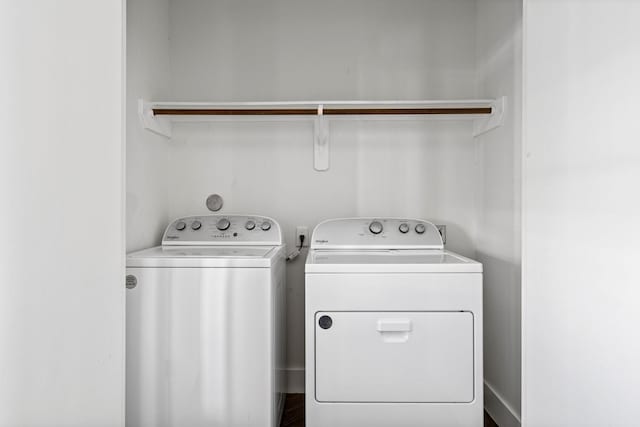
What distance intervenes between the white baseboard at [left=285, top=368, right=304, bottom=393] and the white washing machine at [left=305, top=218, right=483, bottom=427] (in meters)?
0.75

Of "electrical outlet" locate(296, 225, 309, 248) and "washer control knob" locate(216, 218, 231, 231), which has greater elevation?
"washer control knob" locate(216, 218, 231, 231)

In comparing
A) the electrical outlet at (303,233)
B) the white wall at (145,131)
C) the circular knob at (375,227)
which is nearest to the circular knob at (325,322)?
the circular knob at (375,227)

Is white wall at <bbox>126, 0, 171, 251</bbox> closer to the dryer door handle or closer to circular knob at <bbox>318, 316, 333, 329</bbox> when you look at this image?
circular knob at <bbox>318, 316, 333, 329</bbox>

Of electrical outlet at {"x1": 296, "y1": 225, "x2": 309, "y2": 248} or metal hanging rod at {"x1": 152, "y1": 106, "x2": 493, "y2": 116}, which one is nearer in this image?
metal hanging rod at {"x1": 152, "y1": 106, "x2": 493, "y2": 116}

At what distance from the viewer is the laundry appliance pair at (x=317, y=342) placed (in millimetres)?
1532

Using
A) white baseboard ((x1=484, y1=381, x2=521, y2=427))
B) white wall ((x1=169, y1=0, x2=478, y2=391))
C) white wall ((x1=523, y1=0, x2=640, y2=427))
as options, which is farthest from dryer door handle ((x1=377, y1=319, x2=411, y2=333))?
white wall ((x1=169, y1=0, x2=478, y2=391))

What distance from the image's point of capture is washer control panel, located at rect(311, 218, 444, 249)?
6.95ft

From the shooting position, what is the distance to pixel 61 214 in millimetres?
978

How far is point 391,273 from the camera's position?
1581 mm

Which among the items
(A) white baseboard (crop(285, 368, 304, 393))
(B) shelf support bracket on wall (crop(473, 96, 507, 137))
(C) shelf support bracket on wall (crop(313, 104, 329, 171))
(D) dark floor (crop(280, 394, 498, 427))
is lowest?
(D) dark floor (crop(280, 394, 498, 427))

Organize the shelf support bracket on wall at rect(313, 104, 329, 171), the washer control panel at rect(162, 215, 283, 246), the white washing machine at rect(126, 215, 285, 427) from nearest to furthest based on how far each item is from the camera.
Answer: the white washing machine at rect(126, 215, 285, 427)
the washer control panel at rect(162, 215, 283, 246)
the shelf support bracket on wall at rect(313, 104, 329, 171)

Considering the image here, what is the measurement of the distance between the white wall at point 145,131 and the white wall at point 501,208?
66.0 inches

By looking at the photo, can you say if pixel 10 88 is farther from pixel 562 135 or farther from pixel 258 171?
pixel 258 171

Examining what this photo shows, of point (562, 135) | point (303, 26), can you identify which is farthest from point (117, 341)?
point (303, 26)
